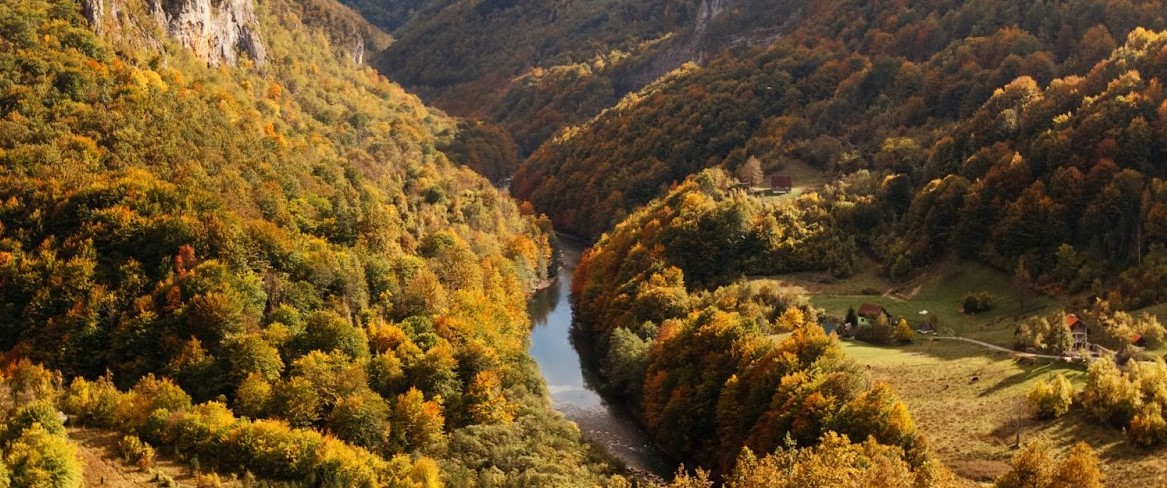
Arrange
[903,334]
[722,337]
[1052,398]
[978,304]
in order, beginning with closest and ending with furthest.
Answer: [1052,398] → [722,337] → [903,334] → [978,304]

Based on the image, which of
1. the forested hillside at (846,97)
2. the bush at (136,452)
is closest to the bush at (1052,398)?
the bush at (136,452)

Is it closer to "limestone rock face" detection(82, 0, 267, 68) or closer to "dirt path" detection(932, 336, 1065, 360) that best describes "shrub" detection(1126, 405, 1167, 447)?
"dirt path" detection(932, 336, 1065, 360)

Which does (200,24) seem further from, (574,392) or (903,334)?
(903,334)

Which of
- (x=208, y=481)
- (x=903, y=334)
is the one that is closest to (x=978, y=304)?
(x=903, y=334)

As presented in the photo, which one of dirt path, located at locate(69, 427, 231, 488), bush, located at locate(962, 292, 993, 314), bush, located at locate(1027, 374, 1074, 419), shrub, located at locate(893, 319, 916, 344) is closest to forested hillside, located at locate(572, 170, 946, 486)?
shrub, located at locate(893, 319, 916, 344)

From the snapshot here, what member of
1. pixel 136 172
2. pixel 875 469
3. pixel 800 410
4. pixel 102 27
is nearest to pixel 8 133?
pixel 136 172

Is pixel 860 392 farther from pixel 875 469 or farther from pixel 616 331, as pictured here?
pixel 616 331
